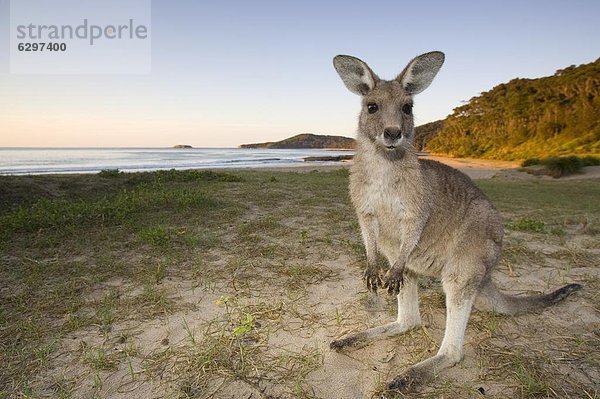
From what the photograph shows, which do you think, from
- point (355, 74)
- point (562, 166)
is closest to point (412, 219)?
point (355, 74)

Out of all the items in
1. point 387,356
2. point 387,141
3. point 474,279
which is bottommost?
point 387,356

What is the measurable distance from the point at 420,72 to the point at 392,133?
640mm

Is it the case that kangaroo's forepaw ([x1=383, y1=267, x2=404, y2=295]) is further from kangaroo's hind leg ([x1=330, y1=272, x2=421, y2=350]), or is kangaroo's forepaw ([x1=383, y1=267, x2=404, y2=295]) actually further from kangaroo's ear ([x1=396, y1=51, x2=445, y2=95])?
kangaroo's ear ([x1=396, y1=51, x2=445, y2=95])

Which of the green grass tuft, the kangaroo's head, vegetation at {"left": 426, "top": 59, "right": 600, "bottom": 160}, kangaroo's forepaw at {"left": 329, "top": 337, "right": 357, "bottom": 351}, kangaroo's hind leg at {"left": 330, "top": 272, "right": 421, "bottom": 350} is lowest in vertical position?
kangaroo's forepaw at {"left": 329, "top": 337, "right": 357, "bottom": 351}

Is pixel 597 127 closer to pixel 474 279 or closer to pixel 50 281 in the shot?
pixel 474 279

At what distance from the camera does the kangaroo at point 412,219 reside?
2.35m

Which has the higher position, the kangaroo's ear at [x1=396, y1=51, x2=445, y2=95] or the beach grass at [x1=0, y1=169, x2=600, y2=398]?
the kangaroo's ear at [x1=396, y1=51, x2=445, y2=95]

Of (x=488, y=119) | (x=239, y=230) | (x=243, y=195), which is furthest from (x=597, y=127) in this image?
(x=239, y=230)

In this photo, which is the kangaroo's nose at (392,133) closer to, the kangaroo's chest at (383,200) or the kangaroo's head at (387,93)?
the kangaroo's head at (387,93)

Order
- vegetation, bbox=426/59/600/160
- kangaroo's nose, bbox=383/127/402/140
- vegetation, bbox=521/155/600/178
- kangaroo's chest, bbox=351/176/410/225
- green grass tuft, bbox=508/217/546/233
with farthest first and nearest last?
vegetation, bbox=426/59/600/160 → vegetation, bbox=521/155/600/178 → green grass tuft, bbox=508/217/546/233 → kangaroo's chest, bbox=351/176/410/225 → kangaroo's nose, bbox=383/127/402/140

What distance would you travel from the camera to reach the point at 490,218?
253 cm

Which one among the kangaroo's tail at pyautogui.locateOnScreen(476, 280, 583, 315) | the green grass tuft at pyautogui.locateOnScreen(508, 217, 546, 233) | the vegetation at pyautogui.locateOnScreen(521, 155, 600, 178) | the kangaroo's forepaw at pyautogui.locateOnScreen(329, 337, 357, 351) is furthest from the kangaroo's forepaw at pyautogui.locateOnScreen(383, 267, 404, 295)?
the vegetation at pyautogui.locateOnScreen(521, 155, 600, 178)

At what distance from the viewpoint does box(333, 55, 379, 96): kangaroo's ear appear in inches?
104

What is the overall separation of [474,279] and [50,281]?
371 cm
